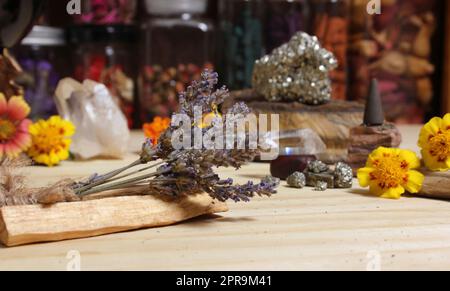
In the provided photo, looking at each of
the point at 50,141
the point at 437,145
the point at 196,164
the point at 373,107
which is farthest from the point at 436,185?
the point at 50,141

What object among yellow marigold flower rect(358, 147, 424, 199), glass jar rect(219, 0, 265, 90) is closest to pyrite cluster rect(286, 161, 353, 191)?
yellow marigold flower rect(358, 147, 424, 199)

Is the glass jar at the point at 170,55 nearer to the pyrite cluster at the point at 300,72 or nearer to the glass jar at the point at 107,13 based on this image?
the glass jar at the point at 107,13

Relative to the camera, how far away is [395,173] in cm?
66

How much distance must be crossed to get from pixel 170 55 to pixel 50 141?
1.60ft

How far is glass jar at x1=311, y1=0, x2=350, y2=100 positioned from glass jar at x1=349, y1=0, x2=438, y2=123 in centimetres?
6

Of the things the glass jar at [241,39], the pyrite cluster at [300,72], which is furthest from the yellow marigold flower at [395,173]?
the glass jar at [241,39]

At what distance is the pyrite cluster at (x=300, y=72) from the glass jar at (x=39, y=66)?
0.52 metres

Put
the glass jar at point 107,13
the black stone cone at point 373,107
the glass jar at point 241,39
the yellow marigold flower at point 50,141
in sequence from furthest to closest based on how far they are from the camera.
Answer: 1. the glass jar at point 107,13
2. the glass jar at point 241,39
3. the yellow marigold flower at point 50,141
4. the black stone cone at point 373,107

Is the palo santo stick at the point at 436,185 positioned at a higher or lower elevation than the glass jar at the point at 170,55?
lower

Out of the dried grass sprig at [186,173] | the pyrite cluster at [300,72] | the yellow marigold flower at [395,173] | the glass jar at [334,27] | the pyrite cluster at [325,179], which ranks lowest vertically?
the pyrite cluster at [325,179]

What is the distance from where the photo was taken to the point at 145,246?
1.56 feet

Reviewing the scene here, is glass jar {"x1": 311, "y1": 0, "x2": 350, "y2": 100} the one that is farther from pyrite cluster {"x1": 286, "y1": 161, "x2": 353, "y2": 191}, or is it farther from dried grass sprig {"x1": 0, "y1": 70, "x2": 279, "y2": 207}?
dried grass sprig {"x1": 0, "y1": 70, "x2": 279, "y2": 207}

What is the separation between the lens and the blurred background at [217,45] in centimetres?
131

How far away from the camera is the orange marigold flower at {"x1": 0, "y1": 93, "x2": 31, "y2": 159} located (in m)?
0.85
